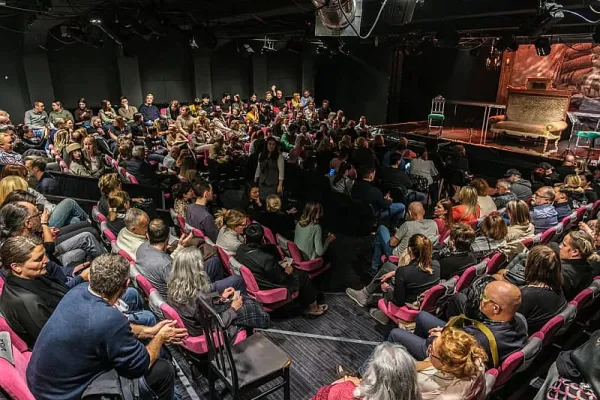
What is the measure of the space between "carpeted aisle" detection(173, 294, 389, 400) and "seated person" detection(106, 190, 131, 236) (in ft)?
4.40

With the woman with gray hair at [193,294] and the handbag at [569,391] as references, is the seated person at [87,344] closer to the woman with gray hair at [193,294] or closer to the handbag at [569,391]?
the woman with gray hair at [193,294]

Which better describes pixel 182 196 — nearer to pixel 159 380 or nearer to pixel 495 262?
pixel 159 380

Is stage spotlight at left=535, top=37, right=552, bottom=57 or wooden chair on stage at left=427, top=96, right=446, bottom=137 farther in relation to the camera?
wooden chair on stage at left=427, top=96, right=446, bottom=137

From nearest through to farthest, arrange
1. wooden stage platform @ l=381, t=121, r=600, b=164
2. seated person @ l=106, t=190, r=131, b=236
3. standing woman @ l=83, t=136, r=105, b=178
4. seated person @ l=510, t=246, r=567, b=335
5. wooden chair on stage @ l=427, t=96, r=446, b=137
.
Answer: seated person @ l=510, t=246, r=567, b=335, seated person @ l=106, t=190, r=131, b=236, standing woman @ l=83, t=136, r=105, b=178, wooden stage platform @ l=381, t=121, r=600, b=164, wooden chair on stage @ l=427, t=96, r=446, b=137

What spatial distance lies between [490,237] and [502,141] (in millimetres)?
9176

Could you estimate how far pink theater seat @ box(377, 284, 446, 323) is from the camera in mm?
3018

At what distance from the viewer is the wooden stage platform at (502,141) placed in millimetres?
9898

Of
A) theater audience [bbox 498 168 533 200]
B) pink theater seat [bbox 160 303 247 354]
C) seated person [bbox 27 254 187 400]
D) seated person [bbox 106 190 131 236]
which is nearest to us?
seated person [bbox 27 254 187 400]

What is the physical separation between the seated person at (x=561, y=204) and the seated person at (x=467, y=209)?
42.2 inches

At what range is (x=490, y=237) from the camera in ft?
12.2

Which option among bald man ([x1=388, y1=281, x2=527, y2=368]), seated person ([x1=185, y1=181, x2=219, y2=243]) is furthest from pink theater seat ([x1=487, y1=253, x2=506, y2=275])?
seated person ([x1=185, y1=181, x2=219, y2=243])

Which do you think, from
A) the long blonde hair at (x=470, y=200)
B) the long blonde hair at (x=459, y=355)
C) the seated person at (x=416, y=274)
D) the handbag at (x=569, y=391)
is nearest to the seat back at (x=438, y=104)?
the long blonde hair at (x=470, y=200)

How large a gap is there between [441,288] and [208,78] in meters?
13.5

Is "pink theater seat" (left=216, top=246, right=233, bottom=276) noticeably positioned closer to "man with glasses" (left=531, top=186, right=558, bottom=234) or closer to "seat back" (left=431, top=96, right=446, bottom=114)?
"man with glasses" (left=531, top=186, right=558, bottom=234)
